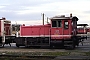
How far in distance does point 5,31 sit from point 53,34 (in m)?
5.72

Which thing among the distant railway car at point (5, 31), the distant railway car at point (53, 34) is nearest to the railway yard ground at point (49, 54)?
the distant railway car at point (53, 34)

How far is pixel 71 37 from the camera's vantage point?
2059 centimetres

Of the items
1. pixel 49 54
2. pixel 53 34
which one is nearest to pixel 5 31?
pixel 53 34

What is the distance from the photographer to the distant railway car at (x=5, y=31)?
74.5 ft

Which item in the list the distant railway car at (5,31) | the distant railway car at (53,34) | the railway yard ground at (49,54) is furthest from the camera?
the distant railway car at (5,31)

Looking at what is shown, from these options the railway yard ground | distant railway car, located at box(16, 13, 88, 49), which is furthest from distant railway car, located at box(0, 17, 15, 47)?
the railway yard ground

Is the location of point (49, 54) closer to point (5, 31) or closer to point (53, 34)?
point (53, 34)

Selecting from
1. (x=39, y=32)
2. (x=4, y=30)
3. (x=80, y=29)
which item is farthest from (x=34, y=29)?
(x=80, y=29)

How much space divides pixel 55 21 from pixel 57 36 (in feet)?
4.84

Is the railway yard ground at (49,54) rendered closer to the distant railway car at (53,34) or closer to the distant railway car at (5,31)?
the distant railway car at (53,34)

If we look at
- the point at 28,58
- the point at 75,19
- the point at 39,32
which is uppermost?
the point at 75,19

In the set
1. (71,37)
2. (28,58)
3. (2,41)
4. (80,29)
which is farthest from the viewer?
(80,29)

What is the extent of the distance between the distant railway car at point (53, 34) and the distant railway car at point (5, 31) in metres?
1.71

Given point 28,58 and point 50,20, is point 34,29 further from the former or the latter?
point 28,58
